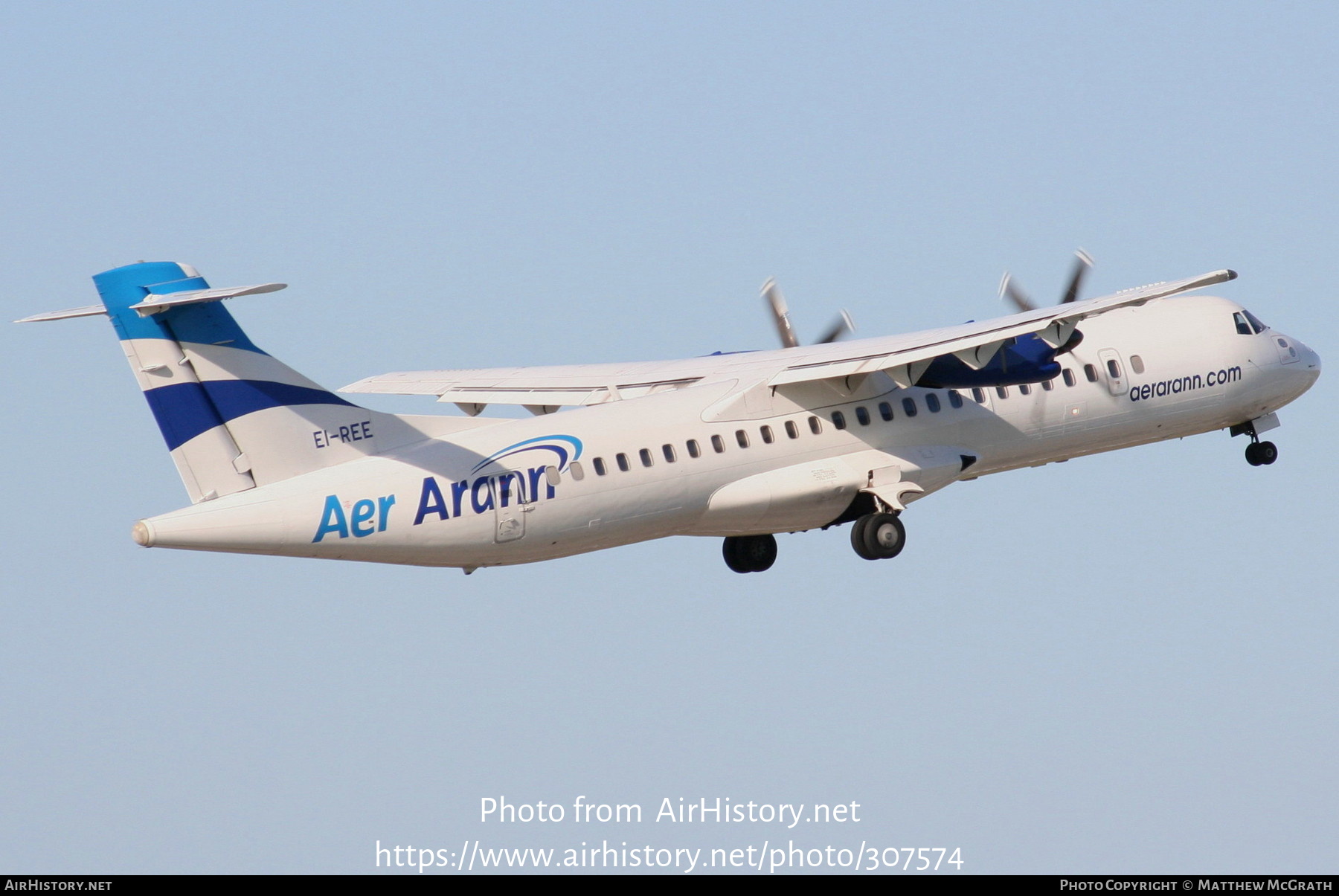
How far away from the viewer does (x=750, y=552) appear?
2911 cm

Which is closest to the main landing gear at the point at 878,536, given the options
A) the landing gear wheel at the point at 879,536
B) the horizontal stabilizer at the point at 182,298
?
the landing gear wheel at the point at 879,536

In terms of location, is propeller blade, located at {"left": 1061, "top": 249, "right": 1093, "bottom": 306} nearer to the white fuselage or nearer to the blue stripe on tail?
the white fuselage

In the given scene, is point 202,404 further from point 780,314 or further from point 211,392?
point 780,314

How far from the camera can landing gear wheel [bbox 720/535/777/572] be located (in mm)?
29094

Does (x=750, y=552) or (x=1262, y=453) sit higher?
(x=1262, y=453)

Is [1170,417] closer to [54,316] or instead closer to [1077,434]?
[1077,434]

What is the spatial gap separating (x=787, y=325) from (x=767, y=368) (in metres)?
3.99

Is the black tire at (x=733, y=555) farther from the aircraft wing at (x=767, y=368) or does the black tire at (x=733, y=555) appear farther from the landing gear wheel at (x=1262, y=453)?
the landing gear wheel at (x=1262, y=453)

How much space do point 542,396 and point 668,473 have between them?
4.15m

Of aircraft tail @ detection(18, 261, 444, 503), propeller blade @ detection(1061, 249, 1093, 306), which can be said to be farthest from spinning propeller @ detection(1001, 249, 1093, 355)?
aircraft tail @ detection(18, 261, 444, 503)

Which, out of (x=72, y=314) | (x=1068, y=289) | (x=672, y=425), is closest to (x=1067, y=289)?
(x=1068, y=289)

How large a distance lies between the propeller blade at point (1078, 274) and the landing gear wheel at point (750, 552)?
6107 mm

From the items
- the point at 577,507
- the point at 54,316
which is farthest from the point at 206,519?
the point at 577,507

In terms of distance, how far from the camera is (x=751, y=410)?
26547 millimetres
